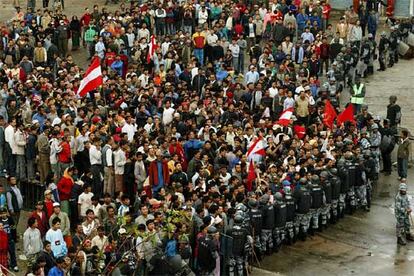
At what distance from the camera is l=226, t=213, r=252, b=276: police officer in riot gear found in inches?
1006

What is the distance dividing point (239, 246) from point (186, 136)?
598cm

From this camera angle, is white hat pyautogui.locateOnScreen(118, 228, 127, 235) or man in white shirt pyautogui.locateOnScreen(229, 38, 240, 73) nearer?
white hat pyautogui.locateOnScreen(118, 228, 127, 235)

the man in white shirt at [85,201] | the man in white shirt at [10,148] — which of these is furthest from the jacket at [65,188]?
the man in white shirt at [10,148]

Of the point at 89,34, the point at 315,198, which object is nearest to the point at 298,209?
the point at 315,198

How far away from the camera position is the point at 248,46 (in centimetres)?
4297

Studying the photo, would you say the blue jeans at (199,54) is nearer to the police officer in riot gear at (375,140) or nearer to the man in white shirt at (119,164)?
the police officer in riot gear at (375,140)

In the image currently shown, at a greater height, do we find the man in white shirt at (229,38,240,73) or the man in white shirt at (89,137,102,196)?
the man in white shirt at (229,38,240,73)

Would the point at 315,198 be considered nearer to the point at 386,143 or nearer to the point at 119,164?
the point at 119,164

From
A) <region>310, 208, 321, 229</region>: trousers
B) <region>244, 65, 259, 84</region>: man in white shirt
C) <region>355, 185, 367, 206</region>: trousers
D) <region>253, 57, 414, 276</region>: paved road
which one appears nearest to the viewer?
<region>253, 57, 414, 276</region>: paved road

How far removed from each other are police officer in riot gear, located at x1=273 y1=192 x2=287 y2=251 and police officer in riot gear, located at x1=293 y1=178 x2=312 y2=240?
30.4 inches

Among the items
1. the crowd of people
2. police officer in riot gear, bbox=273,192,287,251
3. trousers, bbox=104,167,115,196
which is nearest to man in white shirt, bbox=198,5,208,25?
the crowd of people

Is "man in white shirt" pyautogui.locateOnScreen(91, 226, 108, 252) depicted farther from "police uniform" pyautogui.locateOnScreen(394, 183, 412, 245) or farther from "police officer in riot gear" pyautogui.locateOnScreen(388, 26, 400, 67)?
"police officer in riot gear" pyautogui.locateOnScreen(388, 26, 400, 67)

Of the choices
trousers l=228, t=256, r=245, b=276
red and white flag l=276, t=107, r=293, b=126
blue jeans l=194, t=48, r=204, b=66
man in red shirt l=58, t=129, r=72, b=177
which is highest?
blue jeans l=194, t=48, r=204, b=66

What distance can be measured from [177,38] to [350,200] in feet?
39.3
